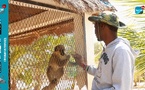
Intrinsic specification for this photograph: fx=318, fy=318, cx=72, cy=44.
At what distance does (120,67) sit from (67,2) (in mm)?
1348

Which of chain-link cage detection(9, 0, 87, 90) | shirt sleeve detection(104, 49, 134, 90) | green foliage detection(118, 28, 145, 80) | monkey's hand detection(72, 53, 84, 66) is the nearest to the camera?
shirt sleeve detection(104, 49, 134, 90)

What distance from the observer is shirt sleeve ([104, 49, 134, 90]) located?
2408 mm

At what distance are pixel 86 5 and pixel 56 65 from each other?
3.02ft

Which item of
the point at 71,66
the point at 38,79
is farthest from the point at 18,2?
the point at 71,66

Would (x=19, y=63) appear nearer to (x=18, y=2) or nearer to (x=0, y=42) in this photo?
(x=18, y=2)

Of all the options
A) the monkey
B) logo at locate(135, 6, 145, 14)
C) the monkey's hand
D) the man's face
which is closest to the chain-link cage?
the monkey

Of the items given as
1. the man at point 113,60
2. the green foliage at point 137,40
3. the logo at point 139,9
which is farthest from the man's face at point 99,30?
the logo at point 139,9

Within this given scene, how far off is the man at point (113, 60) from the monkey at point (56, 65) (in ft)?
3.40

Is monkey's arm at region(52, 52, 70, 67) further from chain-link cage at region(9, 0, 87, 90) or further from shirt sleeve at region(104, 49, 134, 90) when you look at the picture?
shirt sleeve at region(104, 49, 134, 90)

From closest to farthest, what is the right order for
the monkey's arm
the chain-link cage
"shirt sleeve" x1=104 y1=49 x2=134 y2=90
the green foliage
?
"shirt sleeve" x1=104 y1=49 x2=134 y2=90
the chain-link cage
the monkey's arm
the green foliage

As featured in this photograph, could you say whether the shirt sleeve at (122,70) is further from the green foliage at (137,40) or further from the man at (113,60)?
the green foliage at (137,40)

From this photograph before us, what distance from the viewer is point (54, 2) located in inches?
139

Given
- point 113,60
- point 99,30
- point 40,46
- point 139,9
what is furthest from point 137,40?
point 113,60

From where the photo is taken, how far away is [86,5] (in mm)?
4133
